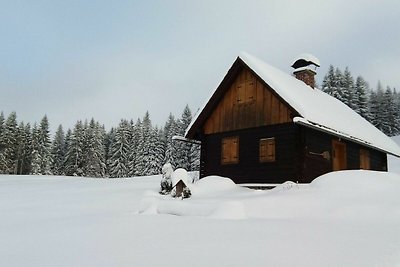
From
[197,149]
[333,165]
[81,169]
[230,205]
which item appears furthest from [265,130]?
[81,169]

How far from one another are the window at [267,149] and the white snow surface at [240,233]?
18.7 ft

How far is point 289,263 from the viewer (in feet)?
Result: 14.1

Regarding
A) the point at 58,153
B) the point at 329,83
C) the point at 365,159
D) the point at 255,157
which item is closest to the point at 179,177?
the point at 255,157

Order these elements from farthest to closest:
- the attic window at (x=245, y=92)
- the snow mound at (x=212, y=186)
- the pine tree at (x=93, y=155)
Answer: the pine tree at (x=93, y=155), the attic window at (x=245, y=92), the snow mound at (x=212, y=186)

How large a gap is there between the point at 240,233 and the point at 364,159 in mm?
16548

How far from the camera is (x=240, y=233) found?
19.3 ft

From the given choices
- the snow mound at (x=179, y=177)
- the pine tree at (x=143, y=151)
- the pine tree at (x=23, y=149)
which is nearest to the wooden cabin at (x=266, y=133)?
the snow mound at (x=179, y=177)

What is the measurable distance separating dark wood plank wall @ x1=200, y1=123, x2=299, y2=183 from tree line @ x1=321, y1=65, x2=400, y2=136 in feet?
114

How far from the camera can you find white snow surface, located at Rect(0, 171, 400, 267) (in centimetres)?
458

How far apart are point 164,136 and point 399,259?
55796 millimetres

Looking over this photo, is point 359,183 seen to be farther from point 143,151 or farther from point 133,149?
point 133,149

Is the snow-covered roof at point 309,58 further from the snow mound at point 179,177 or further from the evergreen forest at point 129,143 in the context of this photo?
the evergreen forest at point 129,143

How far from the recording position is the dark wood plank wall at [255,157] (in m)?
15.0

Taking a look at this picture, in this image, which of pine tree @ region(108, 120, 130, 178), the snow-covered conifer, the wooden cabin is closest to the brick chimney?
the wooden cabin
